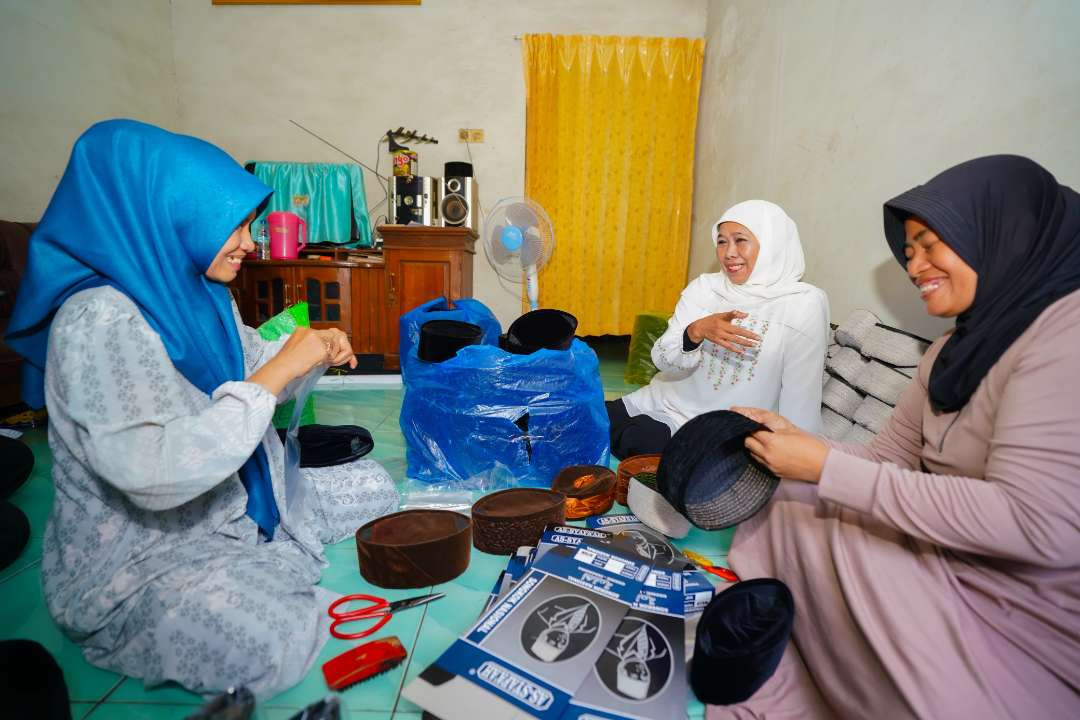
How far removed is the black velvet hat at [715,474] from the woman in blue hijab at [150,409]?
2.46 feet

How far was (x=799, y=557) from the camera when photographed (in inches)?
39.0

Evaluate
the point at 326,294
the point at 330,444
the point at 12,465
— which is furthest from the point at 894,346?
the point at 326,294

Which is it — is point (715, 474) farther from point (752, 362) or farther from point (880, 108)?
point (880, 108)

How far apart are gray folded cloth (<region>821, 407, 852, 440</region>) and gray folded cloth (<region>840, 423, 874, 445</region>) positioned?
3 centimetres

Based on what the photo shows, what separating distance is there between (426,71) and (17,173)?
9.13ft

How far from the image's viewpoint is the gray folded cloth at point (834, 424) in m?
1.58

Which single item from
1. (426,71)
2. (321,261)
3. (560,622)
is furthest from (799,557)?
(426,71)

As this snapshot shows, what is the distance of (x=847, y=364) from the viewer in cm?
167

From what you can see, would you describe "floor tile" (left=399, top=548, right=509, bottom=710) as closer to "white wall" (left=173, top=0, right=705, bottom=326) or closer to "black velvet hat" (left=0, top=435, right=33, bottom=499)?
"black velvet hat" (left=0, top=435, right=33, bottom=499)

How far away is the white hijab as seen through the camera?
1.74 meters

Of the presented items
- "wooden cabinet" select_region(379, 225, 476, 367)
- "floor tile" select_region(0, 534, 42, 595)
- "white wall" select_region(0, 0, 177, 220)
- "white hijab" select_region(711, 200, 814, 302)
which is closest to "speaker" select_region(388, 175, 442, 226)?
"wooden cabinet" select_region(379, 225, 476, 367)

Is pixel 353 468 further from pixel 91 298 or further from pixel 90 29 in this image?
pixel 90 29

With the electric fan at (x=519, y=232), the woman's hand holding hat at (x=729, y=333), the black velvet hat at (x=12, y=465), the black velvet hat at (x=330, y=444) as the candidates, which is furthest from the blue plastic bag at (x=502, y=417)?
the electric fan at (x=519, y=232)

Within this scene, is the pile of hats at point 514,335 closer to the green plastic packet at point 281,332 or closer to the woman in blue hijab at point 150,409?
the green plastic packet at point 281,332
